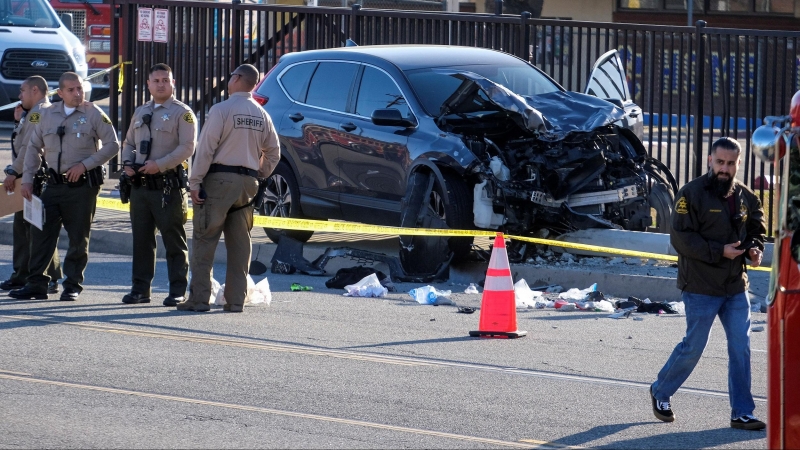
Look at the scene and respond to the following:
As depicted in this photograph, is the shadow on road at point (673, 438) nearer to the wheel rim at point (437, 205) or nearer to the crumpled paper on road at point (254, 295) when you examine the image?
the crumpled paper on road at point (254, 295)

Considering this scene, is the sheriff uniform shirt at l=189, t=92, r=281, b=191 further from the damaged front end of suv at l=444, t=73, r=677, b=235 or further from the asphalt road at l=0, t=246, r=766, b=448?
the damaged front end of suv at l=444, t=73, r=677, b=235

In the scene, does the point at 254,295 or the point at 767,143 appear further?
the point at 254,295

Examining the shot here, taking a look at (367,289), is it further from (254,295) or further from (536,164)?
(536,164)

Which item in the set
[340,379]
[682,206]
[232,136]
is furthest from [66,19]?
[682,206]

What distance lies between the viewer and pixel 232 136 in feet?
31.0

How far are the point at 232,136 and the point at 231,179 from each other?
32 centimetres

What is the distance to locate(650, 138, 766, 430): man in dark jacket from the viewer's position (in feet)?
21.2

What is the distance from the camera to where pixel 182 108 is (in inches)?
389

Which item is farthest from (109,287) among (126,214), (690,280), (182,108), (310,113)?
(690,280)

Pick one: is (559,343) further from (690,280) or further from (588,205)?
(588,205)

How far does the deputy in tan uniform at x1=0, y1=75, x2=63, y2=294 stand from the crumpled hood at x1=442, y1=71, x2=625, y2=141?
3.56 m

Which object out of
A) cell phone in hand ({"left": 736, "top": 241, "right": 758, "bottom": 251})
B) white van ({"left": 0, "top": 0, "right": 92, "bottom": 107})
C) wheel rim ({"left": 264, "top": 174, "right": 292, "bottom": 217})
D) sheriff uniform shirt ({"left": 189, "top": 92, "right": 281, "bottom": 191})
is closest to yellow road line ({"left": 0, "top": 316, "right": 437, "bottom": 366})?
sheriff uniform shirt ({"left": 189, "top": 92, "right": 281, "bottom": 191})

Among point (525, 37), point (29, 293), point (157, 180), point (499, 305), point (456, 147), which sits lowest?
point (29, 293)

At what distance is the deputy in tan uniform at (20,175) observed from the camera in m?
10.5
